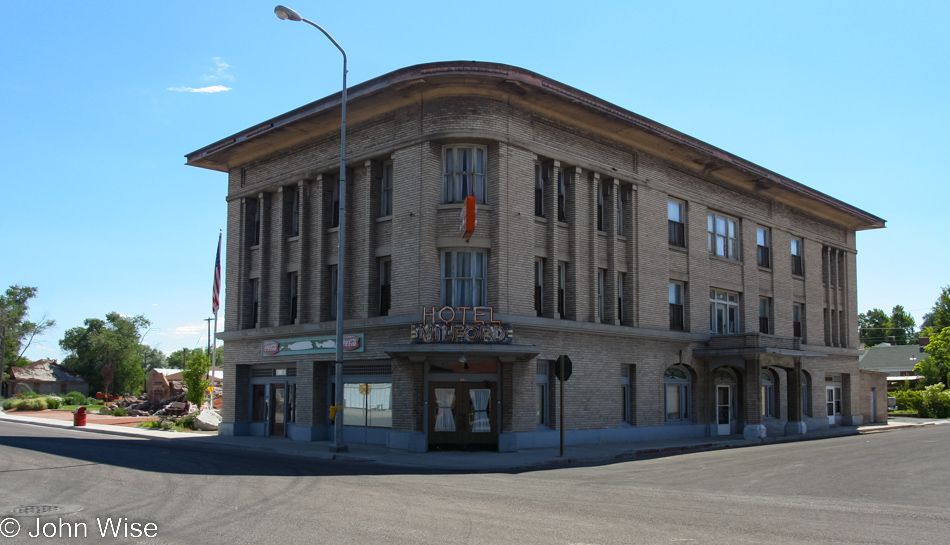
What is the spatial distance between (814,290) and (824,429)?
24.7 feet

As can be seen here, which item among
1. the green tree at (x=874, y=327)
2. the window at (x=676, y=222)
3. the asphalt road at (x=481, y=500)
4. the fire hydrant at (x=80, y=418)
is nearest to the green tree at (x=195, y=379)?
the fire hydrant at (x=80, y=418)

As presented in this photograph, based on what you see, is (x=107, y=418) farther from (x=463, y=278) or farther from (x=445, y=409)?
(x=463, y=278)

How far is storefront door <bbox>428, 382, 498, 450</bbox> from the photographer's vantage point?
76.4 ft

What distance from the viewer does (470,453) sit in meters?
22.6

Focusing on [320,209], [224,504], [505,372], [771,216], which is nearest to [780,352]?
[771,216]

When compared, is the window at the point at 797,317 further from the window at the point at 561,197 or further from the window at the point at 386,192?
the window at the point at 386,192

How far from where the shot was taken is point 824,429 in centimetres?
3788

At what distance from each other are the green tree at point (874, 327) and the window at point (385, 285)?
122501mm

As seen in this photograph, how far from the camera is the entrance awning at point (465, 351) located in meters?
22.1

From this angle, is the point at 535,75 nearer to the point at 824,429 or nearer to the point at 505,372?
the point at 505,372

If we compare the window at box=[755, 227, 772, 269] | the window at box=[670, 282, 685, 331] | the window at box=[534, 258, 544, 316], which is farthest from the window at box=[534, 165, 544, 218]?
the window at box=[755, 227, 772, 269]

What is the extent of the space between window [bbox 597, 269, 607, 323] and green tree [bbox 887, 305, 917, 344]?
382 ft

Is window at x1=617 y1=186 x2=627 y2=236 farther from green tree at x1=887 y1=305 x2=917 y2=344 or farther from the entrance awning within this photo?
green tree at x1=887 y1=305 x2=917 y2=344

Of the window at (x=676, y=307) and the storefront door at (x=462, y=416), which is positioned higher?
the window at (x=676, y=307)
